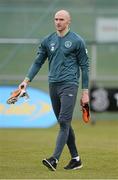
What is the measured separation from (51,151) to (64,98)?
3175 millimetres

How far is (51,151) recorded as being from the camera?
1505 centimetres

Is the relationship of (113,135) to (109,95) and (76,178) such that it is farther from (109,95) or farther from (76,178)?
(76,178)

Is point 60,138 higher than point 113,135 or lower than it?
higher

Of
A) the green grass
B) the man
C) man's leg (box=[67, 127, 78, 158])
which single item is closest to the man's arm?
the man

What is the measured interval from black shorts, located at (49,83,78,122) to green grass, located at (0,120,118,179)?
0.81 m

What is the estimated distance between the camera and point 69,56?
1210 centimetres

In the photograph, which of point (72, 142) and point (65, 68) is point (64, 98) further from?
point (72, 142)

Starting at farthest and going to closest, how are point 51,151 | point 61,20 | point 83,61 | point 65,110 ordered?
point 51,151
point 83,61
point 65,110
point 61,20

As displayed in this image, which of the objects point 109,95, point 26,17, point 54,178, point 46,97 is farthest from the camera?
point 26,17

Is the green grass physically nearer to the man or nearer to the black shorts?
the man

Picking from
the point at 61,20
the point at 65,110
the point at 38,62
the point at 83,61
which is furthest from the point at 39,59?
the point at 65,110

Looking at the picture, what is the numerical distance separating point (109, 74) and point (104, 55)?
2.02 ft

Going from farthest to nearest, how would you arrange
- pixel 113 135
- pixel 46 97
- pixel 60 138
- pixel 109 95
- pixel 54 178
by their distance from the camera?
pixel 109 95 → pixel 46 97 → pixel 113 135 → pixel 60 138 → pixel 54 178

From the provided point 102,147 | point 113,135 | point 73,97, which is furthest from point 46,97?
point 73,97
